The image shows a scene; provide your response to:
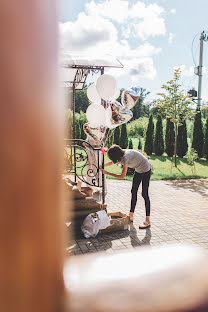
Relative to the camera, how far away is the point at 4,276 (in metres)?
0.18

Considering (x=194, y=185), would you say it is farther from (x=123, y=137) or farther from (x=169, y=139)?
(x=123, y=137)

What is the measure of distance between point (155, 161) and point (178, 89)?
4.42m

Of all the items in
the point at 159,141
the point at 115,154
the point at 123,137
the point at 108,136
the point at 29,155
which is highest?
the point at 29,155

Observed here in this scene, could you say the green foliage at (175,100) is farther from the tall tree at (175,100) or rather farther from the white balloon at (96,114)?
the white balloon at (96,114)

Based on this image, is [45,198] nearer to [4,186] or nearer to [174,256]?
[4,186]

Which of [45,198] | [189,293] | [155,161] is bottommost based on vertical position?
[155,161]

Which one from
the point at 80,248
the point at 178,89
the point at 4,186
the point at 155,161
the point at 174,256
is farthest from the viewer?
the point at 155,161

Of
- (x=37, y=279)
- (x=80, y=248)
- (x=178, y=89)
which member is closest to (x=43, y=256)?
(x=37, y=279)

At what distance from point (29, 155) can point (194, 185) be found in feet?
32.1

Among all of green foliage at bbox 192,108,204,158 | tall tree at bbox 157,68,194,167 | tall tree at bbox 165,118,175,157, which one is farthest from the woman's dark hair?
tall tree at bbox 165,118,175,157

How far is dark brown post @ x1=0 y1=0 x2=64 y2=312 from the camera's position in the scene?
168 mm

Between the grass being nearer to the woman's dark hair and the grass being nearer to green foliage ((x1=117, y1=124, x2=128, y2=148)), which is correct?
green foliage ((x1=117, y1=124, x2=128, y2=148))

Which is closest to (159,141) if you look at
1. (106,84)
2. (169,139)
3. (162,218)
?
(169,139)

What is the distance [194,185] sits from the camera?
9.33 m
